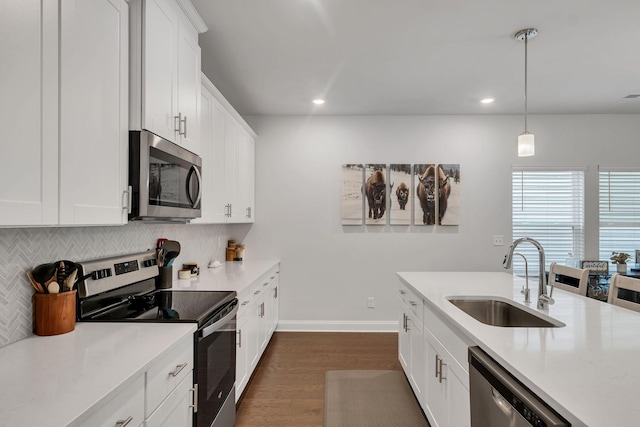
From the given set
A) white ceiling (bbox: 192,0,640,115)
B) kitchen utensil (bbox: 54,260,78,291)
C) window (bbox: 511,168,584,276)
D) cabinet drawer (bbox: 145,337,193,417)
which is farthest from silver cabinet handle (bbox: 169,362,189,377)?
window (bbox: 511,168,584,276)

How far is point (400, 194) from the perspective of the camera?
Answer: 4277 mm

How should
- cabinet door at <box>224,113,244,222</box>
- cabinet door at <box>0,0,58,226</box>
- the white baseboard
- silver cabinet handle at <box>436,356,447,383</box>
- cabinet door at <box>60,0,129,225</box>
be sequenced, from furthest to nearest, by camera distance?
the white baseboard, cabinet door at <box>224,113,244,222</box>, silver cabinet handle at <box>436,356,447,383</box>, cabinet door at <box>60,0,129,225</box>, cabinet door at <box>0,0,58,226</box>

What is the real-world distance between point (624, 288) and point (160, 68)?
2898mm

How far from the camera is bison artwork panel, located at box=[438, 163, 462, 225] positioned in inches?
168

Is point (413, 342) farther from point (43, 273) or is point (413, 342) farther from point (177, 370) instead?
point (43, 273)

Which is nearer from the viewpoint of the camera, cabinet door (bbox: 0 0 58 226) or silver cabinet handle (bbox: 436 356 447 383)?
cabinet door (bbox: 0 0 58 226)

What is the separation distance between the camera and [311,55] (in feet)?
9.06

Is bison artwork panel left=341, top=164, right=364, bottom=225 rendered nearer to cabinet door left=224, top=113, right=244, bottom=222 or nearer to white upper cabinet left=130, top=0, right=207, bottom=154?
cabinet door left=224, top=113, right=244, bottom=222

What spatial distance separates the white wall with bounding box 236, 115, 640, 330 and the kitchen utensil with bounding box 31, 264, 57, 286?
113 inches

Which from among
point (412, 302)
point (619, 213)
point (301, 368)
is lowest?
point (301, 368)

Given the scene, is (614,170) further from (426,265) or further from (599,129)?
(426,265)

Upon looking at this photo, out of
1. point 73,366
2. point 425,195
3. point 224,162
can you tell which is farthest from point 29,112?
point 425,195

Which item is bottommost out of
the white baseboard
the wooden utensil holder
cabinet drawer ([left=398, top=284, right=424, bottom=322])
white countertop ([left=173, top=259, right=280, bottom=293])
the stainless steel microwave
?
the white baseboard

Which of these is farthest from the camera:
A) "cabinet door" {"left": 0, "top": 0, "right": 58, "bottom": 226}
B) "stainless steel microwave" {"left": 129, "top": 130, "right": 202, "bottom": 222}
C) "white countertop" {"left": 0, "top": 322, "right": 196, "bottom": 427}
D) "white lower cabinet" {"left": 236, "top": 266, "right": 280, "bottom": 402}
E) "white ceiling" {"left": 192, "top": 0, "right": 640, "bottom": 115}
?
"white lower cabinet" {"left": 236, "top": 266, "right": 280, "bottom": 402}
